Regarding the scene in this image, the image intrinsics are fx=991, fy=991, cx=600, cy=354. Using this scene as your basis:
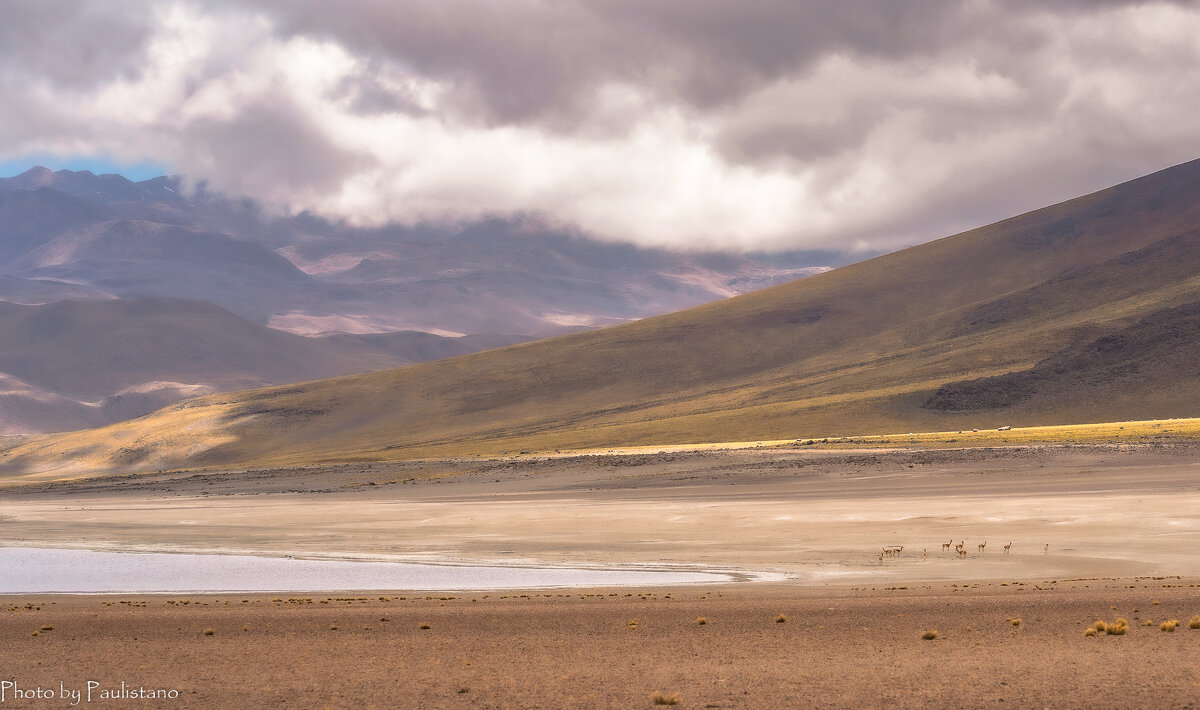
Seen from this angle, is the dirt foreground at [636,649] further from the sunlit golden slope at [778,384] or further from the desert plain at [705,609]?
the sunlit golden slope at [778,384]

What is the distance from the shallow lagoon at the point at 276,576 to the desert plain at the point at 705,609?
1207 mm

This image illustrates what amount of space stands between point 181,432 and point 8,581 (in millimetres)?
127619

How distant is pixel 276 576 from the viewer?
3234 cm

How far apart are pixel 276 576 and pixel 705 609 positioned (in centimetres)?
1602

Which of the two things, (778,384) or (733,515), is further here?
(778,384)

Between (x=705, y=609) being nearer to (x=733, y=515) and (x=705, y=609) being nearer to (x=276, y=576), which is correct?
(x=276, y=576)

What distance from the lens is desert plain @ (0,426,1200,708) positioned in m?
16.4

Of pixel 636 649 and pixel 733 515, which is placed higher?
pixel 733 515

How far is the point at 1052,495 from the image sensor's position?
4569cm

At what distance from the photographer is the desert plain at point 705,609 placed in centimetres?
1644

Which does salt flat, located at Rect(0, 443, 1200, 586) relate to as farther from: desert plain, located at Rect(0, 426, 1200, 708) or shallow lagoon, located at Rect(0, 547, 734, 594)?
shallow lagoon, located at Rect(0, 547, 734, 594)

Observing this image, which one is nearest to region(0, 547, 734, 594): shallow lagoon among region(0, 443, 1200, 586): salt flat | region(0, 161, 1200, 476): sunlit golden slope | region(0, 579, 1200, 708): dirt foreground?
region(0, 443, 1200, 586): salt flat

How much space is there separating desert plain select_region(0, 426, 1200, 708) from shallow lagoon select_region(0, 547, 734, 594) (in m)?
1.21

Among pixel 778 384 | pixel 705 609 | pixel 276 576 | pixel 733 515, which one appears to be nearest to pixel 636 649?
pixel 705 609
